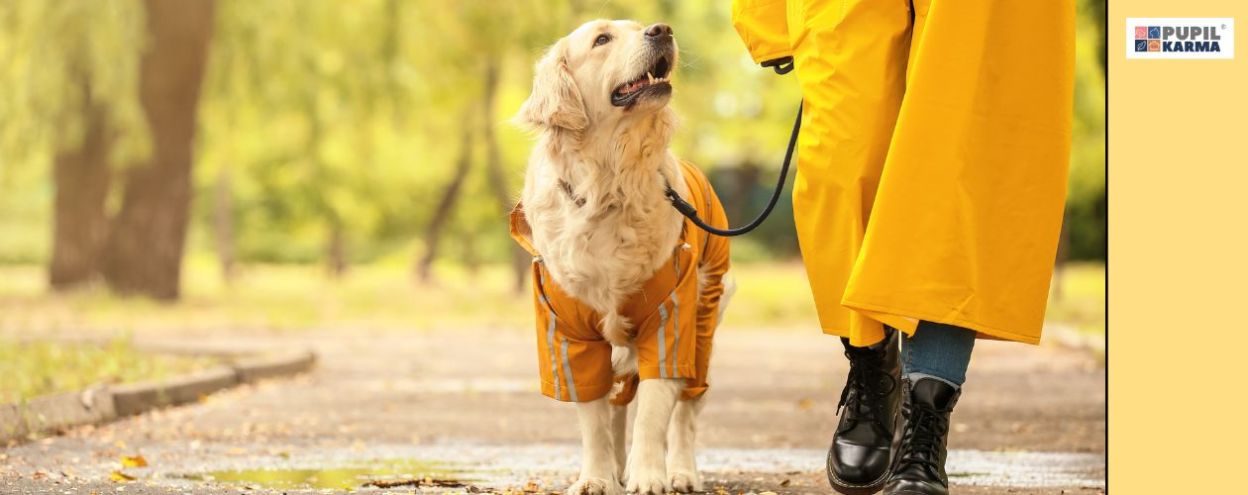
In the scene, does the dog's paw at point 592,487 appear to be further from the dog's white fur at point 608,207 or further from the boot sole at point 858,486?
the boot sole at point 858,486

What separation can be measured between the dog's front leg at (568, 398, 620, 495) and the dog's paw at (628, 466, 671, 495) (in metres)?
0.09

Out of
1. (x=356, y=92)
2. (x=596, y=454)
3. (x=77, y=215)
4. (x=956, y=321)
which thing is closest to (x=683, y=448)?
(x=596, y=454)

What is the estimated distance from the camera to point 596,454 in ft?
15.3

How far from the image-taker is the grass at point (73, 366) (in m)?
7.61

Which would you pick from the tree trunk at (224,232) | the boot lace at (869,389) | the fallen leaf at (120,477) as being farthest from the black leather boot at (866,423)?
the tree trunk at (224,232)

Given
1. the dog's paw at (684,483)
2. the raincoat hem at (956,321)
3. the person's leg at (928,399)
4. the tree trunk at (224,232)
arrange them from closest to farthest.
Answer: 1. the raincoat hem at (956,321)
2. the person's leg at (928,399)
3. the dog's paw at (684,483)
4. the tree trunk at (224,232)

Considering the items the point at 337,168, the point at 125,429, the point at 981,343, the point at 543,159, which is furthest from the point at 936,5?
the point at 337,168

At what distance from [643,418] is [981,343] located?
473 inches

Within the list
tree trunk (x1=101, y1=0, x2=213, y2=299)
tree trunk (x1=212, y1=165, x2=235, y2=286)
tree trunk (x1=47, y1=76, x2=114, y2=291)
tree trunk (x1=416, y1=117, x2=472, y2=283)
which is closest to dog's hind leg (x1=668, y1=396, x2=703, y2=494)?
tree trunk (x1=101, y1=0, x2=213, y2=299)

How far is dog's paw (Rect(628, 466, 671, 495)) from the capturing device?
4562 millimetres

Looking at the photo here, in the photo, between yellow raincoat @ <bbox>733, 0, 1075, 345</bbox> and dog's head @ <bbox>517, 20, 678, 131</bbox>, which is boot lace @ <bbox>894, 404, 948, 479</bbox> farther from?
dog's head @ <bbox>517, 20, 678, 131</bbox>

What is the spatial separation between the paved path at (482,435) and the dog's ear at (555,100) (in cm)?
115
